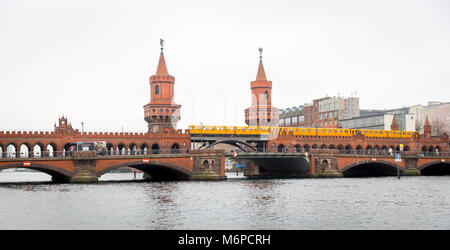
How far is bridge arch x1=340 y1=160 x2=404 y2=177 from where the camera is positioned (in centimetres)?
11538

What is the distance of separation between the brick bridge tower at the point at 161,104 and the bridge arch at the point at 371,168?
39479 millimetres

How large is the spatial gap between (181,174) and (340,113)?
108357 millimetres

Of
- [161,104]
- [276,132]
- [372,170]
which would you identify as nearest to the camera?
[161,104]

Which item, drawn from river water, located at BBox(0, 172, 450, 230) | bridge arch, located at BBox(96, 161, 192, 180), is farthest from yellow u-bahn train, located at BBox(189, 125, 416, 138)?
river water, located at BBox(0, 172, 450, 230)

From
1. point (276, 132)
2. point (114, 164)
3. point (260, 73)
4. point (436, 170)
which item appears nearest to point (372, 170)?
point (436, 170)

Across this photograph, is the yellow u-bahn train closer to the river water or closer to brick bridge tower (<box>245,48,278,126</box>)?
brick bridge tower (<box>245,48,278,126</box>)

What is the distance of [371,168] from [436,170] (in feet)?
72.0

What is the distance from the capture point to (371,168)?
427ft

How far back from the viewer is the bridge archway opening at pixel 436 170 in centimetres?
13388

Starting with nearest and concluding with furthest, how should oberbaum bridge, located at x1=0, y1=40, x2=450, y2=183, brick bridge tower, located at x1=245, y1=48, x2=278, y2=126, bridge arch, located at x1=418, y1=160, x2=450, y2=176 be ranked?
oberbaum bridge, located at x1=0, y1=40, x2=450, y2=183 < bridge arch, located at x1=418, y1=160, x2=450, y2=176 < brick bridge tower, located at x1=245, y1=48, x2=278, y2=126

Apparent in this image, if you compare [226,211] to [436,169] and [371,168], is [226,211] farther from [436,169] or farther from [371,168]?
[436,169]

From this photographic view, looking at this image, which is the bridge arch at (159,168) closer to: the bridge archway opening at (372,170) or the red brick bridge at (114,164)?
the red brick bridge at (114,164)

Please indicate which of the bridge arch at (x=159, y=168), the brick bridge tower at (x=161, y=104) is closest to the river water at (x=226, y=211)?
the bridge arch at (x=159, y=168)
